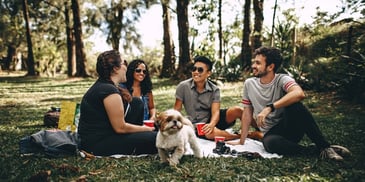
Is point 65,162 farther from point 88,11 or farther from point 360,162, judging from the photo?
point 88,11

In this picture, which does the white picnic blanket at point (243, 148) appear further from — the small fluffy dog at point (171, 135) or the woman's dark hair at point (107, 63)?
the woman's dark hair at point (107, 63)

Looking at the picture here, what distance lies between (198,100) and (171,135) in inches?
69.9

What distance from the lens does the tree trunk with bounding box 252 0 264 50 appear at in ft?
58.5

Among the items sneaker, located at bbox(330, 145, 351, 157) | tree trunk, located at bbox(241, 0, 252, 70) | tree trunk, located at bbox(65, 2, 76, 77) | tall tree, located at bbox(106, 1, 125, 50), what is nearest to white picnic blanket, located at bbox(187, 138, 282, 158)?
sneaker, located at bbox(330, 145, 351, 157)

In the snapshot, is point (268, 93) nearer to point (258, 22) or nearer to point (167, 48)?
point (258, 22)

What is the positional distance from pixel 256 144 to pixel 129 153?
1.91 m

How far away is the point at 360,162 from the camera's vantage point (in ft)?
13.1

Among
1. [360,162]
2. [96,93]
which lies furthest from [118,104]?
[360,162]

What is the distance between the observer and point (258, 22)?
18.1 m

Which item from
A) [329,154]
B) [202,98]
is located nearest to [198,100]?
[202,98]

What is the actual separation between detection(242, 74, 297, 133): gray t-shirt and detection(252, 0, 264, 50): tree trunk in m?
13.2

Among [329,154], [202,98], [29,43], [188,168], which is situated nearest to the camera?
[188,168]

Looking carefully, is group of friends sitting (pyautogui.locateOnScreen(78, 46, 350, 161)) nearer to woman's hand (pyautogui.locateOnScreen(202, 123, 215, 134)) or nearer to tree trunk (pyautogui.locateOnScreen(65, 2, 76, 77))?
woman's hand (pyautogui.locateOnScreen(202, 123, 215, 134))

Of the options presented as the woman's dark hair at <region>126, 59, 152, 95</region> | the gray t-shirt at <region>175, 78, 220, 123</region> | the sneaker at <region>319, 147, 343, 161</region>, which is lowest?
the sneaker at <region>319, 147, 343, 161</region>
